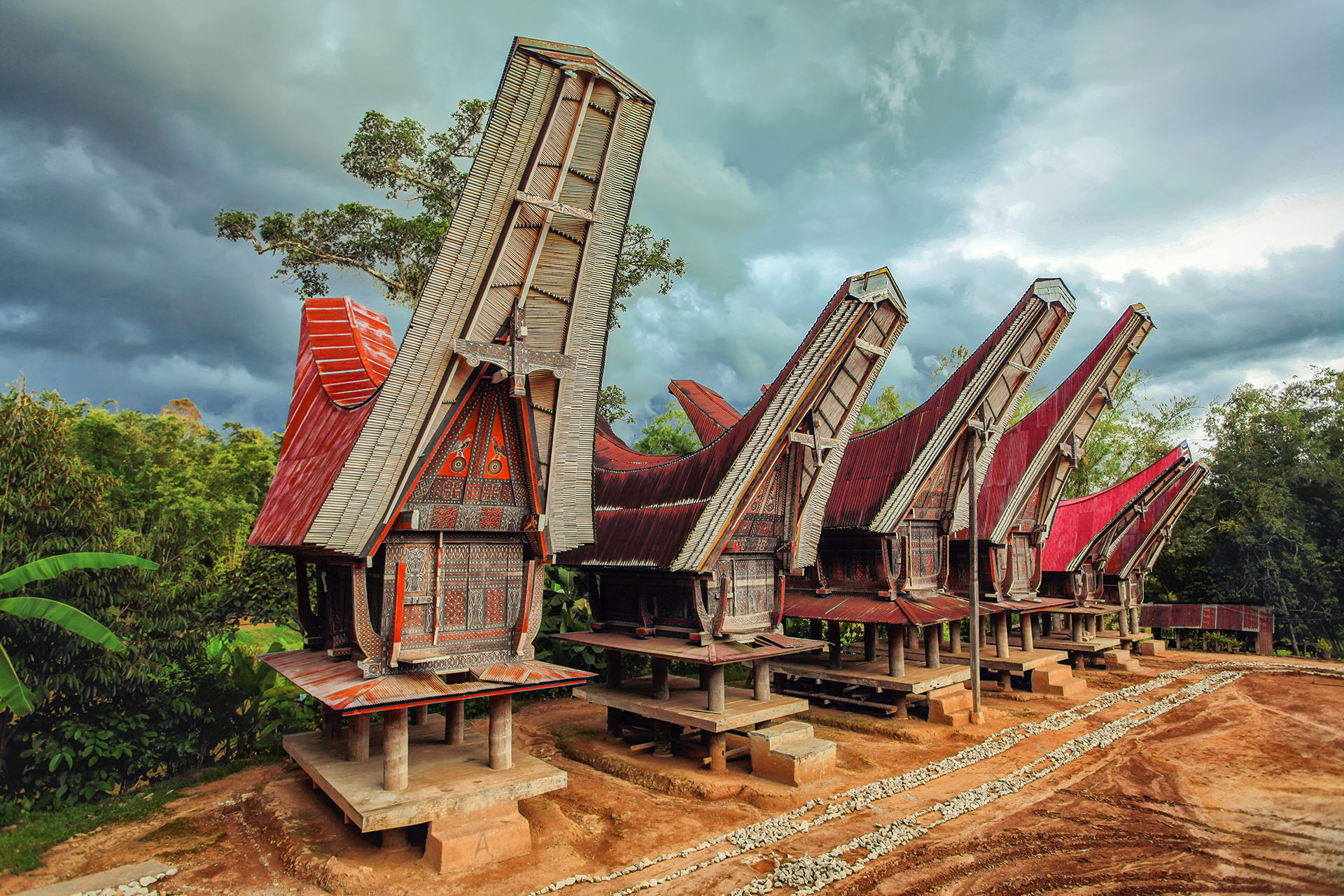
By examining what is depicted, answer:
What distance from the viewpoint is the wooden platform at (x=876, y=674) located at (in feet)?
49.3

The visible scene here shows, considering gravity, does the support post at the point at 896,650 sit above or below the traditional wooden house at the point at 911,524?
below

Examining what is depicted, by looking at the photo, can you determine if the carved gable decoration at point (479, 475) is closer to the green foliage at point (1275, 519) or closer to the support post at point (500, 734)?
the support post at point (500, 734)

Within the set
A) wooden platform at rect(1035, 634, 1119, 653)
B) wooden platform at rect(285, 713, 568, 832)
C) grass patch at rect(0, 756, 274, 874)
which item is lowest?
grass patch at rect(0, 756, 274, 874)

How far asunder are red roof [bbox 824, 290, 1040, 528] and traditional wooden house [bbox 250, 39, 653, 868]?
804 cm

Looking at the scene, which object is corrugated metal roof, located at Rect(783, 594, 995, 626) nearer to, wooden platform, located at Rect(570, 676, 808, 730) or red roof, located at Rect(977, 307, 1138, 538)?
wooden platform, located at Rect(570, 676, 808, 730)

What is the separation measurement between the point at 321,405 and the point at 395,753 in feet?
19.1

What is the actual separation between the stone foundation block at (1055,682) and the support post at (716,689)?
11.0m

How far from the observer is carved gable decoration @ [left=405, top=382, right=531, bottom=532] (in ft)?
29.1

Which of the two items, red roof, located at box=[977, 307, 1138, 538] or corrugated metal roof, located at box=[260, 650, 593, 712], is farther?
red roof, located at box=[977, 307, 1138, 538]

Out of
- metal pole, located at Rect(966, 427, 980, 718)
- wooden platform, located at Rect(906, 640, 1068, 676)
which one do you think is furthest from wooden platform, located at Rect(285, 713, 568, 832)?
wooden platform, located at Rect(906, 640, 1068, 676)

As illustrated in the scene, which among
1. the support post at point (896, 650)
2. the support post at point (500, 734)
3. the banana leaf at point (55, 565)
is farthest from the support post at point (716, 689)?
the banana leaf at point (55, 565)

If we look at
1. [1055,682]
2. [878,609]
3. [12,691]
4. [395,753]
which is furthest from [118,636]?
[1055,682]

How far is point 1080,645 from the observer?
22.5 metres

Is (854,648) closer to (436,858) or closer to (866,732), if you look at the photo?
(866,732)
